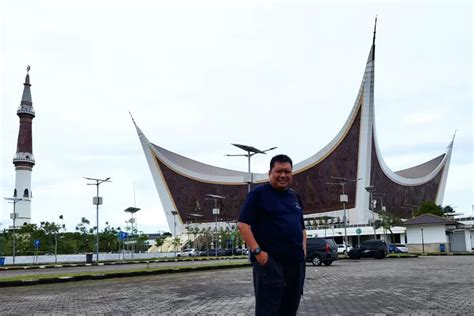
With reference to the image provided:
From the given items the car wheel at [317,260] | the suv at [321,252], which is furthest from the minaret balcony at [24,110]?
the car wheel at [317,260]

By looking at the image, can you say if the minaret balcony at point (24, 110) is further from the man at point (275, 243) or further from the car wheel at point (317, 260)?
the man at point (275, 243)

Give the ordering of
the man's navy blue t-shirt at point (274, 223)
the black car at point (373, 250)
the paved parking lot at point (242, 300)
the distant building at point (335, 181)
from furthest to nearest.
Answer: the distant building at point (335, 181)
the black car at point (373, 250)
the paved parking lot at point (242, 300)
the man's navy blue t-shirt at point (274, 223)

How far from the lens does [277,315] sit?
13.5ft

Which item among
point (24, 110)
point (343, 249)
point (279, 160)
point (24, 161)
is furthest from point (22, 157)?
point (279, 160)

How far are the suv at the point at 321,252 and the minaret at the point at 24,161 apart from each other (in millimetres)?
63613

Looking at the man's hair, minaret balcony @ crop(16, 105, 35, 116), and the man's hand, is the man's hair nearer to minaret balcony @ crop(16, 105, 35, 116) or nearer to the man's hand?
the man's hand

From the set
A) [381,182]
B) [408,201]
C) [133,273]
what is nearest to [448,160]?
[408,201]

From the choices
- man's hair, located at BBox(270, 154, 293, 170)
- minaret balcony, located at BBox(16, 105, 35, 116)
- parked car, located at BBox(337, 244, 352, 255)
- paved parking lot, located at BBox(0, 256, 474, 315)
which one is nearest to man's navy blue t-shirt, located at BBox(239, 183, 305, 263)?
man's hair, located at BBox(270, 154, 293, 170)

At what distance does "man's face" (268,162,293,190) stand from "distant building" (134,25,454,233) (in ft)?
189

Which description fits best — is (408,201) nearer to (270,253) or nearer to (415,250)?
(415,250)

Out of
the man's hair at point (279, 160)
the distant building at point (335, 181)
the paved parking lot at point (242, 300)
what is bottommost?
the paved parking lot at point (242, 300)

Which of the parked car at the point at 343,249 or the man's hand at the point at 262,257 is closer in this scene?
the man's hand at the point at 262,257

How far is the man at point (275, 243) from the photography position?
391 cm

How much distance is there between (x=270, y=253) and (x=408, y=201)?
95686mm
